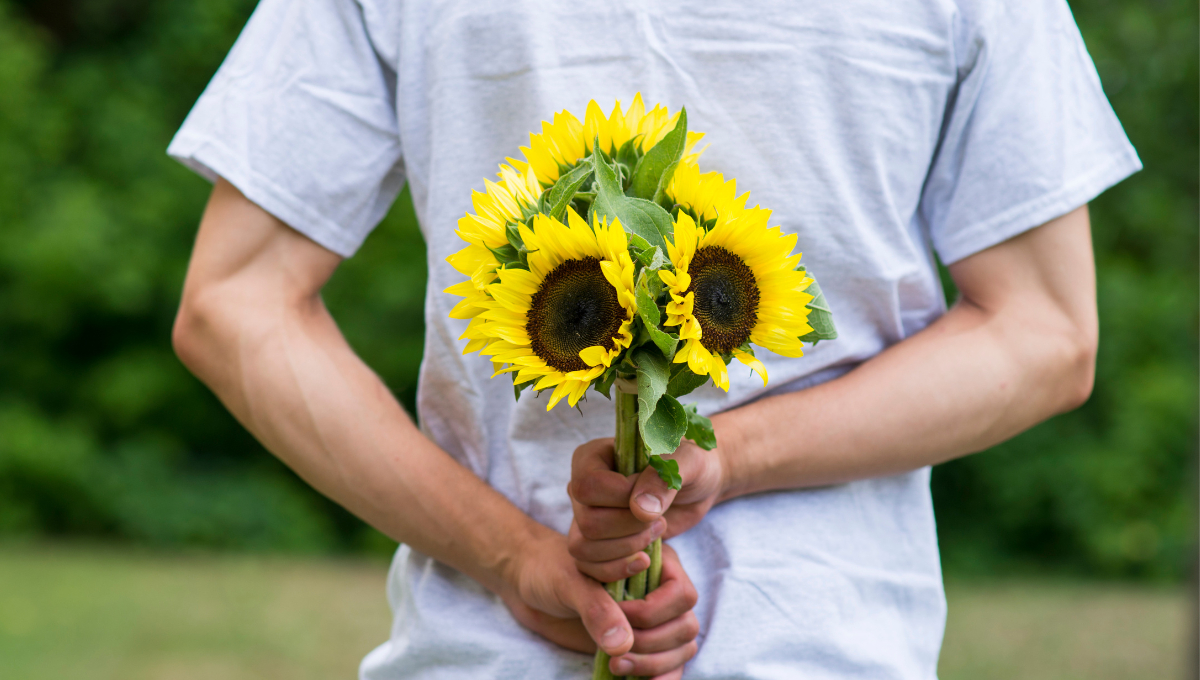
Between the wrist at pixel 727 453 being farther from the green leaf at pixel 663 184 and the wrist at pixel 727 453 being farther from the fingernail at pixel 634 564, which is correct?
the green leaf at pixel 663 184

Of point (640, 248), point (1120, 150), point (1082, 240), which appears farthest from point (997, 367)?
point (640, 248)

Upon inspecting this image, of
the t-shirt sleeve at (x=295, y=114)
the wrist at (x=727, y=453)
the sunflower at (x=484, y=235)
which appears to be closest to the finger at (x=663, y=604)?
the wrist at (x=727, y=453)

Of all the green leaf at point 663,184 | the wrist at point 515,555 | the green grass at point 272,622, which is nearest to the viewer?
the green leaf at point 663,184

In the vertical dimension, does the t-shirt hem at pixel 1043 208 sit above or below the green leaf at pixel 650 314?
below

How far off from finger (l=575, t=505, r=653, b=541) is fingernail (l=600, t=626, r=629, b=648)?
0.09 meters

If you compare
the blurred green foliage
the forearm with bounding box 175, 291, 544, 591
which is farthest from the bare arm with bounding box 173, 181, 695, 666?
the blurred green foliage

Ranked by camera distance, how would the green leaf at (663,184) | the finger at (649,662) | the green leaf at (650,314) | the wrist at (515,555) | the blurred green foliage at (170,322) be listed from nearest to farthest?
the green leaf at (650,314), the green leaf at (663,184), the finger at (649,662), the wrist at (515,555), the blurred green foliage at (170,322)

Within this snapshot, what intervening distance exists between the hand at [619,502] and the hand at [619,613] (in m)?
0.03

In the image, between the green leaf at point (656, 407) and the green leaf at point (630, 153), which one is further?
the green leaf at point (630, 153)

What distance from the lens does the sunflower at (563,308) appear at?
2.61ft

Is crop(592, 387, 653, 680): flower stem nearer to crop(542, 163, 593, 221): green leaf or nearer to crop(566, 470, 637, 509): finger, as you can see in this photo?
crop(566, 470, 637, 509): finger

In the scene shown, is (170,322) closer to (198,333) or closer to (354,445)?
(198,333)

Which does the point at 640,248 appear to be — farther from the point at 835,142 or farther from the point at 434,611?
the point at 434,611

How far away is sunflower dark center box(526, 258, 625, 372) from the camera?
812 millimetres
